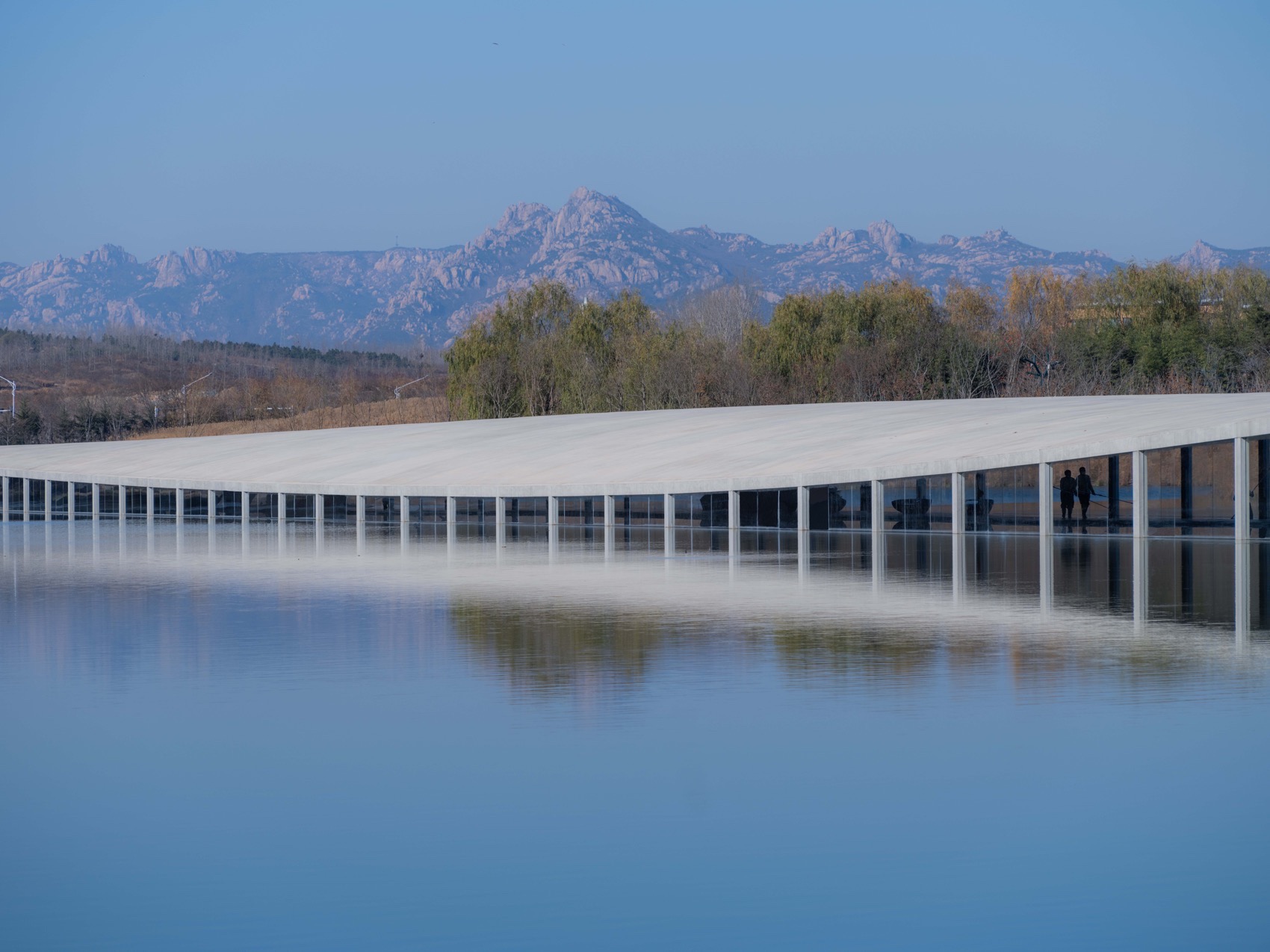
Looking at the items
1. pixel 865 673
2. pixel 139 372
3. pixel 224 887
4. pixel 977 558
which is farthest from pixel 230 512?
pixel 139 372

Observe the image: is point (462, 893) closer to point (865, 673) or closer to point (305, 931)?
point (305, 931)

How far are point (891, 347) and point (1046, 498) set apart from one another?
102ft

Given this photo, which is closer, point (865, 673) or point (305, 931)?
point (305, 931)

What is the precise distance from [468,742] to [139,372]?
145 meters

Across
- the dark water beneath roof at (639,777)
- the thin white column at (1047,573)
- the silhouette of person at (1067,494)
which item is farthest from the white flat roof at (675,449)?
the dark water beneath roof at (639,777)

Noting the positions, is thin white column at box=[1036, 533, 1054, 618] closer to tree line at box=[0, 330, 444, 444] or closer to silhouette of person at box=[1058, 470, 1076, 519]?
silhouette of person at box=[1058, 470, 1076, 519]

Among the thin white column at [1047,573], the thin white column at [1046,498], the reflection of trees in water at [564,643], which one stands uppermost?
the thin white column at [1046,498]

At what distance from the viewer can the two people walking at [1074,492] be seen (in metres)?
27.1

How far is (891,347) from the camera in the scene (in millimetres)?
Result: 57406

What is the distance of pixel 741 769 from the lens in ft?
25.4

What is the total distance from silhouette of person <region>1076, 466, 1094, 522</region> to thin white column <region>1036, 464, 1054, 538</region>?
1.79ft

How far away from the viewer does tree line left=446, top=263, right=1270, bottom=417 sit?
176 feet

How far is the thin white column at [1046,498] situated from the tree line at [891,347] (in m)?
23.8

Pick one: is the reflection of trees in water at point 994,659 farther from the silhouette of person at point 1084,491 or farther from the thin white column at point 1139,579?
the silhouette of person at point 1084,491
